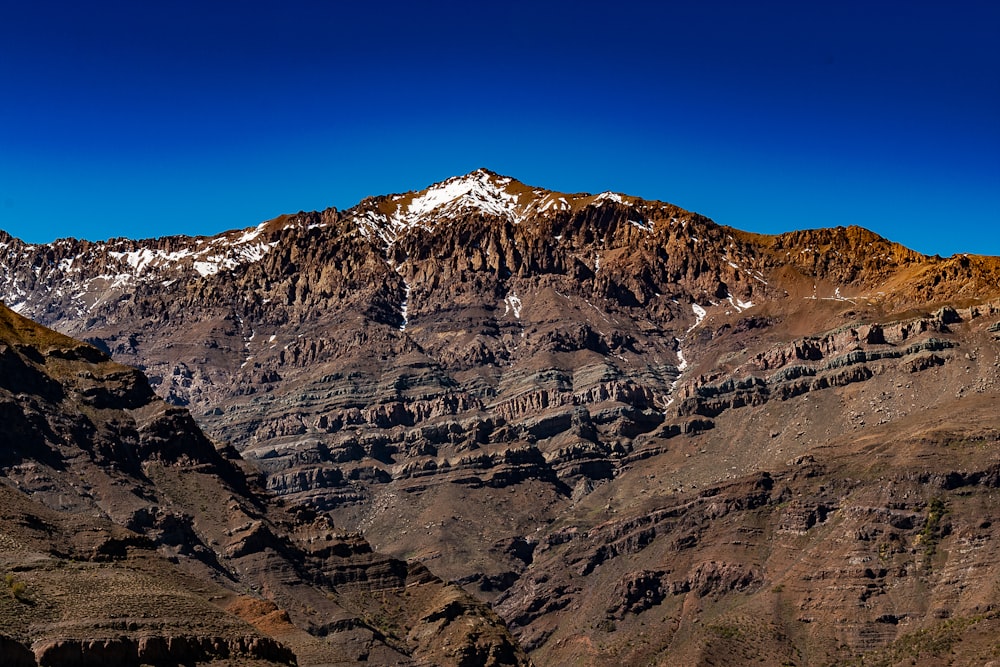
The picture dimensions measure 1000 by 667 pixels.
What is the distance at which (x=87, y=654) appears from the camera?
98125 millimetres

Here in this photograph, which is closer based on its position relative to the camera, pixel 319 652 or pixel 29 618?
pixel 29 618

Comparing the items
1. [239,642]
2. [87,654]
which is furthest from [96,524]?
[87,654]

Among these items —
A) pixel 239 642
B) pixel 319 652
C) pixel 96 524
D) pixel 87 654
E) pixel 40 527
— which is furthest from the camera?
pixel 319 652

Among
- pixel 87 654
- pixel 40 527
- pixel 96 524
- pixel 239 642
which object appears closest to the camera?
pixel 87 654

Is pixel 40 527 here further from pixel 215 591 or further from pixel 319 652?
pixel 319 652

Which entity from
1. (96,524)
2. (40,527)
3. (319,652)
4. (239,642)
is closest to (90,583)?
(239,642)

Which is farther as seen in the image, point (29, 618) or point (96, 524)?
point (96, 524)

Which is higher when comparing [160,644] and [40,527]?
[40,527]

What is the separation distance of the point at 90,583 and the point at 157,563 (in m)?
30.4

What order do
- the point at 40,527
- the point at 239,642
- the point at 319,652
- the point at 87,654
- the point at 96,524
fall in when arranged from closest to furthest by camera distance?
the point at 87,654, the point at 239,642, the point at 40,527, the point at 96,524, the point at 319,652

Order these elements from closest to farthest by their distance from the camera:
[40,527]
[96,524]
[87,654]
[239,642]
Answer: [87,654], [239,642], [40,527], [96,524]

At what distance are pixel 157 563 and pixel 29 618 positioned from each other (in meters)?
43.0

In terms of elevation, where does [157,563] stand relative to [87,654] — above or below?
above

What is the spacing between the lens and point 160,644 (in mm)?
103312
